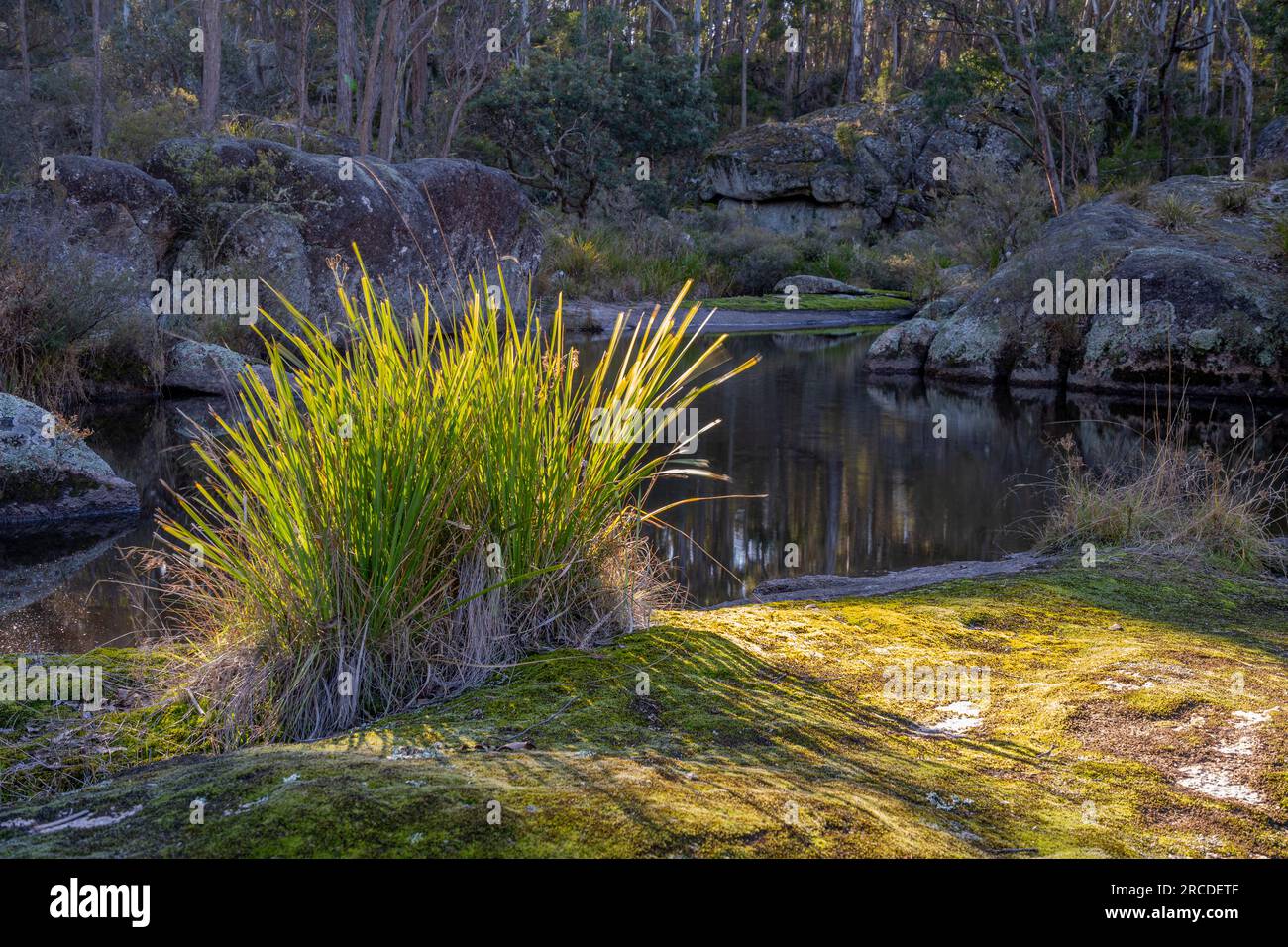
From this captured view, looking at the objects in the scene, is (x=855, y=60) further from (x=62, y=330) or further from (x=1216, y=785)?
(x=1216, y=785)

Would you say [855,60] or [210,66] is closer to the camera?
[210,66]

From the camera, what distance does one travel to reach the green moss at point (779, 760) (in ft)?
5.67

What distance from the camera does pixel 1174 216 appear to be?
15.4 meters

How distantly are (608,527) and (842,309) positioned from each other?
75.9 feet

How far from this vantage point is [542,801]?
1.83 meters

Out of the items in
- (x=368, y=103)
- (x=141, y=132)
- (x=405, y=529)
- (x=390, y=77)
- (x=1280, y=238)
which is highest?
(x=390, y=77)

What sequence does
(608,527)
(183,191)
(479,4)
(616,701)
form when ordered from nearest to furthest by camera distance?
(616,701) → (608,527) → (183,191) → (479,4)

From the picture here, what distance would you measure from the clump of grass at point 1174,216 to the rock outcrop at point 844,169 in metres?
18.7

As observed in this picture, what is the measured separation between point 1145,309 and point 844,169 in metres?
23.2

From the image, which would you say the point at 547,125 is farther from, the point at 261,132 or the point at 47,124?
the point at 47,124

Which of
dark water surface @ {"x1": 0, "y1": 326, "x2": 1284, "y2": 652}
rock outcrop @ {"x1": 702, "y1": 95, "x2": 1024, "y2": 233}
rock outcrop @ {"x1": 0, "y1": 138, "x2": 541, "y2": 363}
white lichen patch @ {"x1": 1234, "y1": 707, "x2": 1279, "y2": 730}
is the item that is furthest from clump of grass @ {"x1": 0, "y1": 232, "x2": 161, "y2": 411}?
rock outcrop @ {"x1": 702, "y1": 95, "x2": 1024, "y2": 233}

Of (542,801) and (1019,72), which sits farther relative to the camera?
(1019,72)

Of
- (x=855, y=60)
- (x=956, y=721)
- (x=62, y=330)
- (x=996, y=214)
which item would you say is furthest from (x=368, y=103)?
(x=855, y=60)

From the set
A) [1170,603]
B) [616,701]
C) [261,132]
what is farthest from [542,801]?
[261,132]
